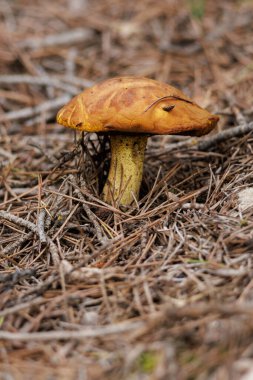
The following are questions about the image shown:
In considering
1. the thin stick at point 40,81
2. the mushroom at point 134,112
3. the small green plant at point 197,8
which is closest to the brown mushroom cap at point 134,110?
the mushroom at point 134,112

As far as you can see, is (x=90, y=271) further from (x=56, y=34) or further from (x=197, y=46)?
(x=56, y=34)

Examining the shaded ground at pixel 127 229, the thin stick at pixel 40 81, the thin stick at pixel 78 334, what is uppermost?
the thin stick at pixel 40 81

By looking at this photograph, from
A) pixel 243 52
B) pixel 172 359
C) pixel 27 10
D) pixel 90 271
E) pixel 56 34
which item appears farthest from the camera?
pixel 27 10

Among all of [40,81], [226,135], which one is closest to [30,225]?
[226,135]

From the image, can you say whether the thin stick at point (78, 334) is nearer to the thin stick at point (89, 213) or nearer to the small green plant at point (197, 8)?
the thin stick at point (89, 213)

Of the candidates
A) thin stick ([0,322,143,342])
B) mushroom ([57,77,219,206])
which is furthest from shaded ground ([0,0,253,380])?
mushroom ([57,77,219,206])

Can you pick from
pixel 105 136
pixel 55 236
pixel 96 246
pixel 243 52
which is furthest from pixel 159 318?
pixel 243 52

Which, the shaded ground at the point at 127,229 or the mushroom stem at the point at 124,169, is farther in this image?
the mushroom stem at the point at 124,169
